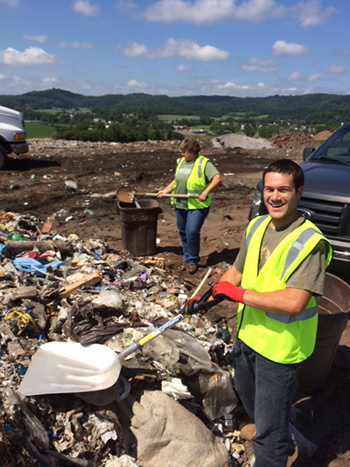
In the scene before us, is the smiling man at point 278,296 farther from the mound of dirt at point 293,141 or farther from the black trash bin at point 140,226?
the mound of dirt at point 293,141

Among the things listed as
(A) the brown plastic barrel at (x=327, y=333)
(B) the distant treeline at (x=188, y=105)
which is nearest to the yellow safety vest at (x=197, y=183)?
(A) the brown plastic barrel at (x=327, y=333)

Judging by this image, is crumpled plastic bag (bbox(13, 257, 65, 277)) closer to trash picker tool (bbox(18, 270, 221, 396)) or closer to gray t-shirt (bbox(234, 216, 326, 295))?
trash picker tool (bbox(18, 270, 221, 396))

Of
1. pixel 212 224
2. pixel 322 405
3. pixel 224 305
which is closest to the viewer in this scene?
pixel 322 405

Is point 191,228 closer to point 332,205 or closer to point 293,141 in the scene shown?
point 332,205

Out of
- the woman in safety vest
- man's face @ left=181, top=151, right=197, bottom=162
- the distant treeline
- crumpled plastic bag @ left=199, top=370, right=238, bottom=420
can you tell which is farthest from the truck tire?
the distant treeline

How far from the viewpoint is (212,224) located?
335 inches

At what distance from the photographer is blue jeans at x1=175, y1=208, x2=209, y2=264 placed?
5621mm

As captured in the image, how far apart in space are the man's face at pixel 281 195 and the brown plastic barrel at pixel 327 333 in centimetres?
132

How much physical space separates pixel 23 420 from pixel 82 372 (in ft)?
1.52

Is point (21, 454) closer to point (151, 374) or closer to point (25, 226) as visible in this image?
point (151, 374)

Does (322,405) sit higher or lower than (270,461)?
lower

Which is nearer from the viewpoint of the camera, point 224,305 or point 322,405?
point 322,405

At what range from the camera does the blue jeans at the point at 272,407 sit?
2.22m

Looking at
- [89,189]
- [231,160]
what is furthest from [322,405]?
[231,160]
